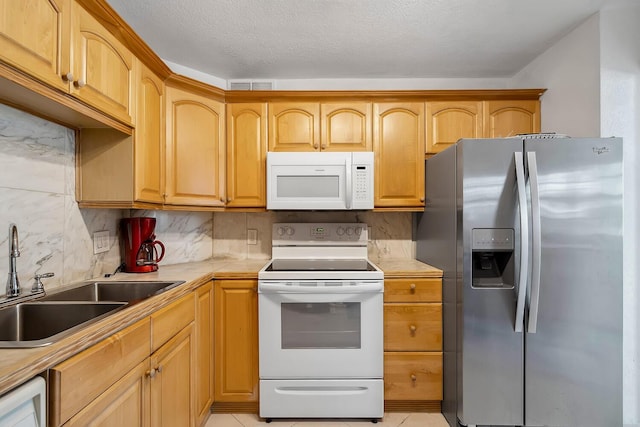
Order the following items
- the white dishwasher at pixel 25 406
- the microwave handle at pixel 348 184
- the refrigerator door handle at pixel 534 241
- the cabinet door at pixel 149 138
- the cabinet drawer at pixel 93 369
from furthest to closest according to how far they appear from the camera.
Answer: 1. the microwave handle at pixel 348 184
2. the cabinet door at pixel 149 138
3. the refrigerator door handle at pixel 534 241
4. the cabinet drawer at pixel 93 369
5. the white dishwasher at pixel 25 406

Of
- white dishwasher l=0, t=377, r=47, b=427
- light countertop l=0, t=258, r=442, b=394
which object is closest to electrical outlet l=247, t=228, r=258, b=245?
light countertop l=0, t=258, r=442, b=394

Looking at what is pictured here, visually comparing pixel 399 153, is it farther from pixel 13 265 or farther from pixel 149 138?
pixel 13 265

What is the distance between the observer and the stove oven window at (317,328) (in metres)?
1.86

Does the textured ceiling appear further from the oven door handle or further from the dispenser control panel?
the oven door handle

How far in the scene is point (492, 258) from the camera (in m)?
1.71

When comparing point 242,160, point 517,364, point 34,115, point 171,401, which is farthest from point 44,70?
point 517,364

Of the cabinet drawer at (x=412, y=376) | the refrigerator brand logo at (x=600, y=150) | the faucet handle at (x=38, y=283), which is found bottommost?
the cabinet drawer at (x=412, y=376)

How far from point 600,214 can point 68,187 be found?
267cm

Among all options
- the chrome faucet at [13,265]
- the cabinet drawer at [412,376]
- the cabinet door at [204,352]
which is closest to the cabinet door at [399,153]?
the cabinet drawer at [412,376]

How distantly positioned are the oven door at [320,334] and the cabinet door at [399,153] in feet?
2.38

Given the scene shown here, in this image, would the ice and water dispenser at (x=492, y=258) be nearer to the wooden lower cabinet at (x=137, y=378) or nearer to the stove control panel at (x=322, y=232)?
A: the stove control panel at (x=322, y=232)

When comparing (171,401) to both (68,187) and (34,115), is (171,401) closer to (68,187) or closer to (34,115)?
(68,187)

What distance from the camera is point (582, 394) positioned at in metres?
1.61

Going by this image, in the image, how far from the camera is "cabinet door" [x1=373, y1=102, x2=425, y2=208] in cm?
224
